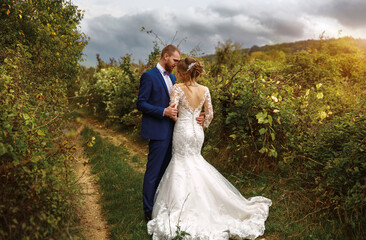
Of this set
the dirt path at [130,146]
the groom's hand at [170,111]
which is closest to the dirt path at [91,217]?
the groom's hand at [170,111]

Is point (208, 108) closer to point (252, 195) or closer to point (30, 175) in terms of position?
point (252, 195)

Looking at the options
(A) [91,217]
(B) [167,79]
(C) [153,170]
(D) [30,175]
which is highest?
(B) [167,79]

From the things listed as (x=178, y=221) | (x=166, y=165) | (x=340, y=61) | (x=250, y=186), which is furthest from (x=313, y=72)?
(x=178, y=221)

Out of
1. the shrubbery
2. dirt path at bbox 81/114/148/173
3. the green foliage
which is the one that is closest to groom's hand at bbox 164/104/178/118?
the green foliage

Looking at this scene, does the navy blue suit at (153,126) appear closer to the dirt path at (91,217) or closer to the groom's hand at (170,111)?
the groom's hand at (170,111)

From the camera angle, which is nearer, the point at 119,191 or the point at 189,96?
the point at 189,96

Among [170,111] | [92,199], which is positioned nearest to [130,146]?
[92,199]

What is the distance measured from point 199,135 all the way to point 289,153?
7.41ft

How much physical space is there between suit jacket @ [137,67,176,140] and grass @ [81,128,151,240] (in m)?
0.84

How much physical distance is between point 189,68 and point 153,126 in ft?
3.19

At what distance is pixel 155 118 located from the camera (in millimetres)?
3975

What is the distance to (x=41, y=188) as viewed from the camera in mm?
2609

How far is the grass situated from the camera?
390 cm

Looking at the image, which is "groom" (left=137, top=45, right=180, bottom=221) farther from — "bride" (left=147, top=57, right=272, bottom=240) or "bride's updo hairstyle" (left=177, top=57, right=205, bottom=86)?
"bride's updo hairstyle" (left=177, top=57, right=205, bottom=86)
